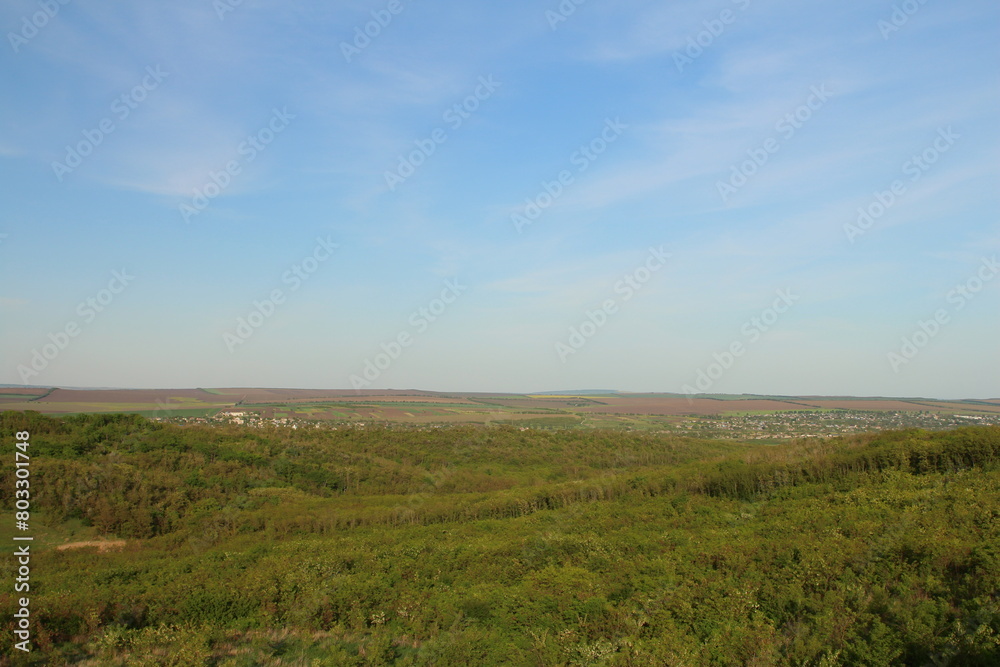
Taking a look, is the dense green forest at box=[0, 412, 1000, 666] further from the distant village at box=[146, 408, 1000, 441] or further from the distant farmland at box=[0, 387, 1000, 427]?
the distant farmland at box=[0, 387, 1000, 427]

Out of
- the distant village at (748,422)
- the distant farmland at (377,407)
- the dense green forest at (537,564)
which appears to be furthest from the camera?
the distant farmland at (377,407)

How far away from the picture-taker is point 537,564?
78.1 ft

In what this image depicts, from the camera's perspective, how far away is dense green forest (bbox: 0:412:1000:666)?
1392 cm

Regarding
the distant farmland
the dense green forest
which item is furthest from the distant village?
the dense green forest

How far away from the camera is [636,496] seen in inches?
1606

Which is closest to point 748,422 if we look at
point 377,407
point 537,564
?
point 377,407

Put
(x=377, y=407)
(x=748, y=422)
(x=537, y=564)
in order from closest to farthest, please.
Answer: (x=537, y=564) < (x=748, y=422) < (x=377, y=407)

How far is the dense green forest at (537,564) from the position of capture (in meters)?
13.9

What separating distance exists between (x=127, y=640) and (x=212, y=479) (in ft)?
119

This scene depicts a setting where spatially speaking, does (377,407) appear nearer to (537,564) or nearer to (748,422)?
(748,422)

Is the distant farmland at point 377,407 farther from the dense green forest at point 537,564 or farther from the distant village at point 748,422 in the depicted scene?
the dense green forest at point 537,564

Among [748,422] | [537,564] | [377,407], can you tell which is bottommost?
[748,422]

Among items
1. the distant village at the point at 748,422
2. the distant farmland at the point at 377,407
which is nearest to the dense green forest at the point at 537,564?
the distant village at the point at 748,422

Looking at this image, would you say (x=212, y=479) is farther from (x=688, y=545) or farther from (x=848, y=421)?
(x=848, y=421)
